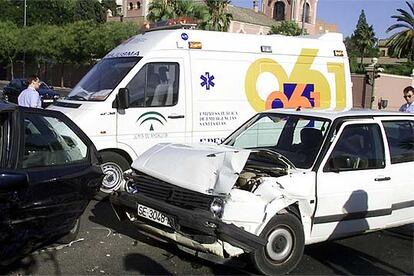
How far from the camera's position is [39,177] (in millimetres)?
4785

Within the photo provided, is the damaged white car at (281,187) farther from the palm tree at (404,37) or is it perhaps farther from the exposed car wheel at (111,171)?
the palm tree at (404,37)

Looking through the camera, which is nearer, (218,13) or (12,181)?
(12,181)

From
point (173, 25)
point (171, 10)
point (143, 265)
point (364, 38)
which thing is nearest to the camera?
point (143, 265)

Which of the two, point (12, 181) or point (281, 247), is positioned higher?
point (12, 181)

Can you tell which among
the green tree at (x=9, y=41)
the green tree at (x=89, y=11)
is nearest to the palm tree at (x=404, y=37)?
the green tree at (x=9, y=41)

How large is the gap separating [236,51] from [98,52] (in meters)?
42.1

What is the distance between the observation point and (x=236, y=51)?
9.14 m

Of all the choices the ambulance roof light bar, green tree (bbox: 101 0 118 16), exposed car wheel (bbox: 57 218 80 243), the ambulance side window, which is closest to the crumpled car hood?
exposed car wheel (bbox: 57 218 80 243)

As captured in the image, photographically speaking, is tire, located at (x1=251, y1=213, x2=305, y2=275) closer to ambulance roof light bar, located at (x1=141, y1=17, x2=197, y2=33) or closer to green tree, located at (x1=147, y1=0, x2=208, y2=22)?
ambulance roof light bar, located at (x1=141, y1=17, x2=197, y2=33)

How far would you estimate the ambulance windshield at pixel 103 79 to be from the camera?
26.7ft

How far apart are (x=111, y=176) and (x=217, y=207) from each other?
3641mm

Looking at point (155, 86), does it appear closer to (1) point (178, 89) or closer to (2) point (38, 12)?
(1) point (178, 89)

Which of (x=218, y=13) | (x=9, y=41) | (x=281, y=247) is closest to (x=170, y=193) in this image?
(x=281, y=247)

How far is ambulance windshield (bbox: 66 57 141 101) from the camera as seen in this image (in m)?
8.14
